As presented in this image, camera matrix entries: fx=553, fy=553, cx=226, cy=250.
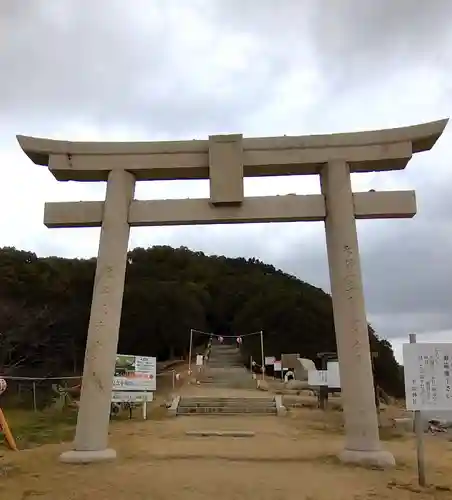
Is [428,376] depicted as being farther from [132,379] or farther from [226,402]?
[226,402]

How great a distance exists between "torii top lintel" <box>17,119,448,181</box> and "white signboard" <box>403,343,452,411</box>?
3.21 m

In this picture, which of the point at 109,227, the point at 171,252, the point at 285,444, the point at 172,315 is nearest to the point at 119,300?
the point at 109,227

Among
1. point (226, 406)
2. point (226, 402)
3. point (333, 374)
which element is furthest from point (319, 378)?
point (226, 402)

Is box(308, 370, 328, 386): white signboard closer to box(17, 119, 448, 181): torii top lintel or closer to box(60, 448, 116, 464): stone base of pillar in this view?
box(17, 119, 448, 181): torii top lintel

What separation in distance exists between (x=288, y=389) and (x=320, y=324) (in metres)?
16.5

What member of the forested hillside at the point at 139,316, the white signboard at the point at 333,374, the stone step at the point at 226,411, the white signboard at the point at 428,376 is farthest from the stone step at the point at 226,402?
the forested hillside at the point at 139,316

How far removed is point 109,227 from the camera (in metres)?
8.66

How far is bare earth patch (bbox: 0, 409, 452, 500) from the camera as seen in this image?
619 centimetres

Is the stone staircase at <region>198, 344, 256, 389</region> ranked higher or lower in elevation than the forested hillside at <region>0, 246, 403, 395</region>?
lower

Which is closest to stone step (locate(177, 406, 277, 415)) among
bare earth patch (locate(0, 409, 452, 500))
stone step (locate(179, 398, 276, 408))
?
stone step (locate(179, 398, 276, 408))

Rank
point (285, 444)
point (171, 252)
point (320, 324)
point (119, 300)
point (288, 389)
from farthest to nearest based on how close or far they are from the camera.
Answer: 1. point (171, 252)
2. point (320, 324)
3. point (288, 389)
4. point (285, 444)
5. point (119, 300)

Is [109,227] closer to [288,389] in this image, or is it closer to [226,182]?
[226,182]

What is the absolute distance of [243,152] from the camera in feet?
29.0

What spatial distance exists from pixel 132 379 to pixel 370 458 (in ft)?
30.1
